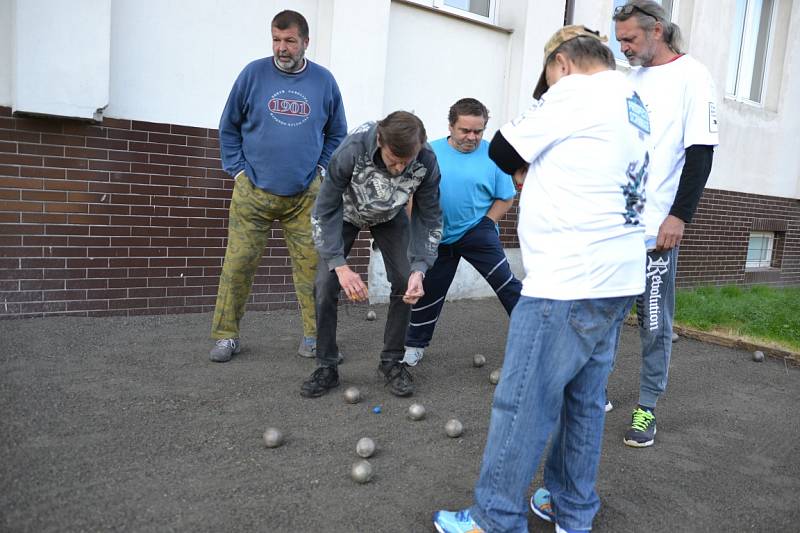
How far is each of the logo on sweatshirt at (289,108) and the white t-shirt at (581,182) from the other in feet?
8.44

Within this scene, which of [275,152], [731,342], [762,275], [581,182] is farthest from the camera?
[762,275]

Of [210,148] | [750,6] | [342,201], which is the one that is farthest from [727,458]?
[750,6]

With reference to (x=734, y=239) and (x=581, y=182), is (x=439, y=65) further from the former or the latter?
(x=734, y=239)

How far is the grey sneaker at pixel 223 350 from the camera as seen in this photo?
4887 mm

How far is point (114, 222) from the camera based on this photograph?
225 inches

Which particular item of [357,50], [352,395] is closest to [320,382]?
[352,395]

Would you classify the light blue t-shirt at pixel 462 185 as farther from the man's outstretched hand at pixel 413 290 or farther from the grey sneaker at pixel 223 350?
the grey sneaker at pixel 223 350

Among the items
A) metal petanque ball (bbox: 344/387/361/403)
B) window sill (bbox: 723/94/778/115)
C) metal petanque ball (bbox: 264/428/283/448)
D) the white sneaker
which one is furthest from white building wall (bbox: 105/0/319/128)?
window sill (bbox: 723/94/778/115)

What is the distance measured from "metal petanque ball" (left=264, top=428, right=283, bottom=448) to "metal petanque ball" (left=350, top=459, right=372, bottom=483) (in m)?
0.49

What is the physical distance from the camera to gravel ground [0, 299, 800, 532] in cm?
290

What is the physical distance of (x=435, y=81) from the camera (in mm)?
7508

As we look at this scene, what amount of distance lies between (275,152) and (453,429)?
7.31 feet

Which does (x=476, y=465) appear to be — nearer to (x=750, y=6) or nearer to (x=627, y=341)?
(x=627, y=341)

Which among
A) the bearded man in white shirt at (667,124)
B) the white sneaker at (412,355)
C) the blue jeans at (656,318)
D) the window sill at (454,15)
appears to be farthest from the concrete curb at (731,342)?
the window sill at (454,15)
